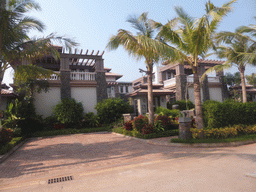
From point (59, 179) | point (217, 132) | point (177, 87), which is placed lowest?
point (59, 179)

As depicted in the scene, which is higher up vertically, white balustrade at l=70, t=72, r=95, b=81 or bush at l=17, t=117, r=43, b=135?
white balustrade at l=70, t=72, r=95, b=81

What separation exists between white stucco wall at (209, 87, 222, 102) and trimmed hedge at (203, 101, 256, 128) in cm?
1162

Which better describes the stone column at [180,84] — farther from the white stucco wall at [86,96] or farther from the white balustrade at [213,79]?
the white stucco wall at [86,96]

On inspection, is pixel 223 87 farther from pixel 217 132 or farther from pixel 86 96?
pixel 86 96

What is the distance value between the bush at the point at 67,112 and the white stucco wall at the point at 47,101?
115 centimetres

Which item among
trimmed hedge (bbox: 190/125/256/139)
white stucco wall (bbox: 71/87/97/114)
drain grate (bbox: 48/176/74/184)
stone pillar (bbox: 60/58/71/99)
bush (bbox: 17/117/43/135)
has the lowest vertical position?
drain grate (bbox: 48/176/74/184)

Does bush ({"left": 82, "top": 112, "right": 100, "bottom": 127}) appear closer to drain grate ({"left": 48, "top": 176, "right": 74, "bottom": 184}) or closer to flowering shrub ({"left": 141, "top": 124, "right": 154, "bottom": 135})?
flowering shrub ({"left": 141, "top": 124, "right": 154, "bottom": 135})

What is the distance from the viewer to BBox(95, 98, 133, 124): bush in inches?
589

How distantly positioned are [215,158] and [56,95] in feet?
43.5

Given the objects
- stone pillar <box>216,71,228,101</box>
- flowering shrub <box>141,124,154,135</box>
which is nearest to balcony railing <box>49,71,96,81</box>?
flowering shrub <box>141,124,154,135</box>

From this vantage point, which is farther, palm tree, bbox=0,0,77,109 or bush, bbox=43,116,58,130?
bush, bbox=43,116,58,130

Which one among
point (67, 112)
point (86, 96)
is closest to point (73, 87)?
point (86, 96)

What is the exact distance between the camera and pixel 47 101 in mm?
14906

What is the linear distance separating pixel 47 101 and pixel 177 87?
12.7 m
